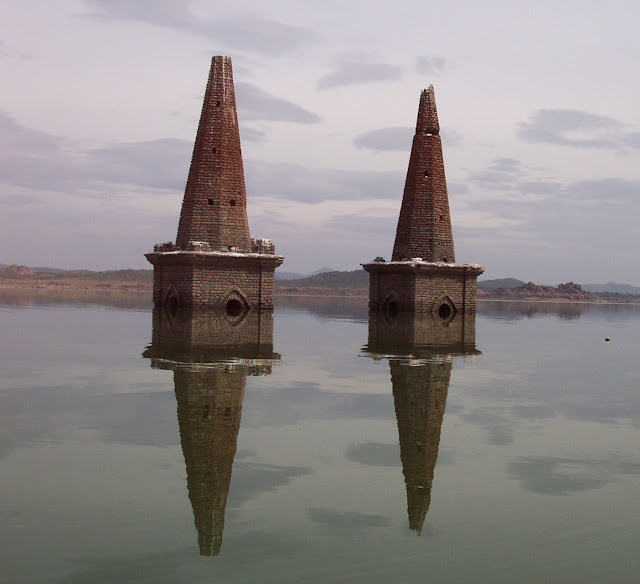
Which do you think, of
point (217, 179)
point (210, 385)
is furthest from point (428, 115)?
point (210, 385)

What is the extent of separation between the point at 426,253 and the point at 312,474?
18099 mm

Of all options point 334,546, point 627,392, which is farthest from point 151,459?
point 627,392

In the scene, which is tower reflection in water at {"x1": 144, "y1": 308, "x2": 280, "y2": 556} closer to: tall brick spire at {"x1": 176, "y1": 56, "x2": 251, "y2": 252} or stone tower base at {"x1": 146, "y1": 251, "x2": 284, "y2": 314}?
stone tower base at {"x1": 146, "y1": 251, "x2": 284, "y2": 314}

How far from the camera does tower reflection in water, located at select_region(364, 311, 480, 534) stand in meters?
5.27

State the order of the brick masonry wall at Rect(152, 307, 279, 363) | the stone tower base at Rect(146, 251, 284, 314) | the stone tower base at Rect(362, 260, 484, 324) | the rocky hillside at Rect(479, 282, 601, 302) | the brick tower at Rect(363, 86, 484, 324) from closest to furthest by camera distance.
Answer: the brick masonry wall at Rect(152, 307, 279, 363) < the stone tower base at Rect(146, 251, 284, 314) < the stone tower base at Rect(362, 260, 484, 324) < the brick tower at Rect(363, 86, 484, 324) < the rocky hillside at Rect(479, 282, 601, 302)

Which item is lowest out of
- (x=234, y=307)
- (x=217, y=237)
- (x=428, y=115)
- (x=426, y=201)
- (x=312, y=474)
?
(x=312, y=474)

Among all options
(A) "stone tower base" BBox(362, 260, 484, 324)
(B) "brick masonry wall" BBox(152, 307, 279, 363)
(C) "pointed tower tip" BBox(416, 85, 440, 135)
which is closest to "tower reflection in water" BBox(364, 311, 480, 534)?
(A) "stone tower base" BBox(362, 260, 484, 324)

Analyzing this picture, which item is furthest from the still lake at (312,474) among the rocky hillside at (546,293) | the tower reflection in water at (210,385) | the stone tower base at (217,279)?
the rocky hillside at (546,293)

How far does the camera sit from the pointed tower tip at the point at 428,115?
24.0 m

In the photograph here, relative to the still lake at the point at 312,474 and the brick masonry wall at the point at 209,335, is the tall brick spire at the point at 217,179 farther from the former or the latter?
the still lake at the point at 312,474

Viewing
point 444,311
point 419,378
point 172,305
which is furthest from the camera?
point 444,311

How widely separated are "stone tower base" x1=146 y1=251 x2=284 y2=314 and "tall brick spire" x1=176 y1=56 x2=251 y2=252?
0.58 m

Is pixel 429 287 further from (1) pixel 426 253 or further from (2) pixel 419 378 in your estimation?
(2) pixel 419 378

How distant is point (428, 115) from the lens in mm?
24031
